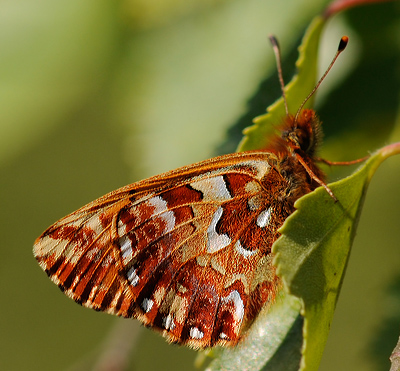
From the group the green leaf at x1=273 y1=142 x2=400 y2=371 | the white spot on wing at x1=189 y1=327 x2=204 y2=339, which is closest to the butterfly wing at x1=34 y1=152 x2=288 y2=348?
the white spot on wing at x1=189 y1=327 x2=204 y2=339

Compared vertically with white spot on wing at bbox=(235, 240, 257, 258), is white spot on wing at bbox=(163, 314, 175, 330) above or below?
below

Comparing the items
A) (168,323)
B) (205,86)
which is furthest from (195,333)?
(205,86)

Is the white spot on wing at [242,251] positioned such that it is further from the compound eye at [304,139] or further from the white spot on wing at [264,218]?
the compound eye at [304,139]

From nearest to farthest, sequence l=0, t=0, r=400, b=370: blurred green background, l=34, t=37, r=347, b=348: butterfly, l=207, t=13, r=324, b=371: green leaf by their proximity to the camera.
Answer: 1. l=207, t=13, r=324, b=371: green leaf
2. l=34, t=37, r=347, b=348: butterfly
3. l=0, t=0, r=400, b=370: blurred green background

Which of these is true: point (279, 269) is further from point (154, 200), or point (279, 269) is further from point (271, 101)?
point (271, 101)

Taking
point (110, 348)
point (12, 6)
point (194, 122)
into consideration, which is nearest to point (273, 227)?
point (194, 122)

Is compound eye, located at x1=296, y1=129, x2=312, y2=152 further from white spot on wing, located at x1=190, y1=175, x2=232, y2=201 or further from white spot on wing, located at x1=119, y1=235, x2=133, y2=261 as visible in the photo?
white spot on wing, located at x1=119, y1=235, x2=133, y2=261
